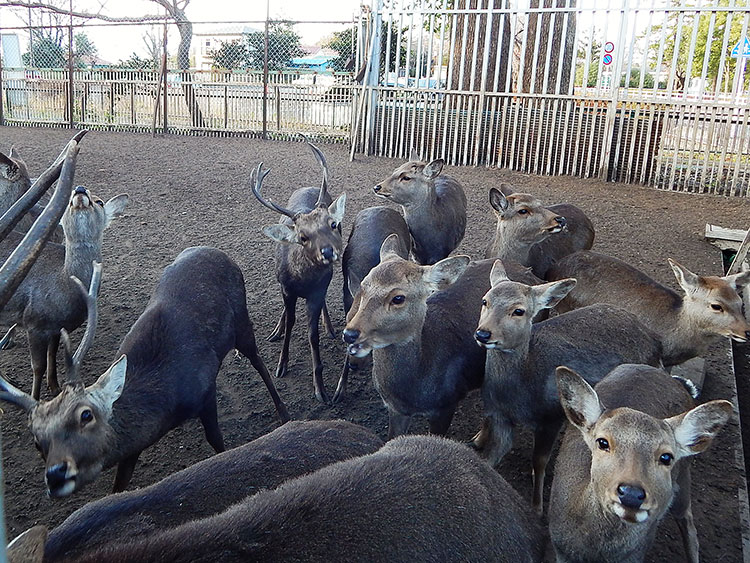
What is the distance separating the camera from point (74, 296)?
179 inches

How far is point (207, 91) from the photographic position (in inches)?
696

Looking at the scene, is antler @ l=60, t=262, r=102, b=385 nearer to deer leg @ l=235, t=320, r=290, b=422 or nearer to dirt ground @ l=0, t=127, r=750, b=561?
dirt ground @ l=0, t=127, r=750, b=561

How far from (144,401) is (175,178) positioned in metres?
8.87

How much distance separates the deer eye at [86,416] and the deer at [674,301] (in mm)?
3696

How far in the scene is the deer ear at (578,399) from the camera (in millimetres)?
2926

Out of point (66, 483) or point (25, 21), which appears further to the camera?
point (25, 21)

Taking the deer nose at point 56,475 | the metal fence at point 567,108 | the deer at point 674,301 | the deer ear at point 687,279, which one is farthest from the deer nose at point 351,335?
the metal fence at point 567,108

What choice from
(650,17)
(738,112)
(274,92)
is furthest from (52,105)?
(738,112)

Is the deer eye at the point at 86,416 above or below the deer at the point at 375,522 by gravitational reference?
below

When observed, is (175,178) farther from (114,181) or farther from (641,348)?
(641,348)

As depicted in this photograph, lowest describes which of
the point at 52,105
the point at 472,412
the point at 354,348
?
the point at 472,412

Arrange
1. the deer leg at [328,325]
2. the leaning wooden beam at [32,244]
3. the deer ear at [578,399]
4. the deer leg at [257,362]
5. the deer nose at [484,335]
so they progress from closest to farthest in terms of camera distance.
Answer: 1. the leaning wooden beam at [32,244]
2. the deer ear at [578,399]
3. the deer nose at [484,335]
4. the deer leg at [257,362]
5. the deer leg at [328,325]

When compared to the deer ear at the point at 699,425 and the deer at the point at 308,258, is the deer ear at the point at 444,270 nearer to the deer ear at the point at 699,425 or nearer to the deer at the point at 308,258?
the deer at the point at 308,258

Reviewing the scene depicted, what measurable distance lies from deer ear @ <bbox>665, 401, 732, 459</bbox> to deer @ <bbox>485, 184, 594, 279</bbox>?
10.9 feet
